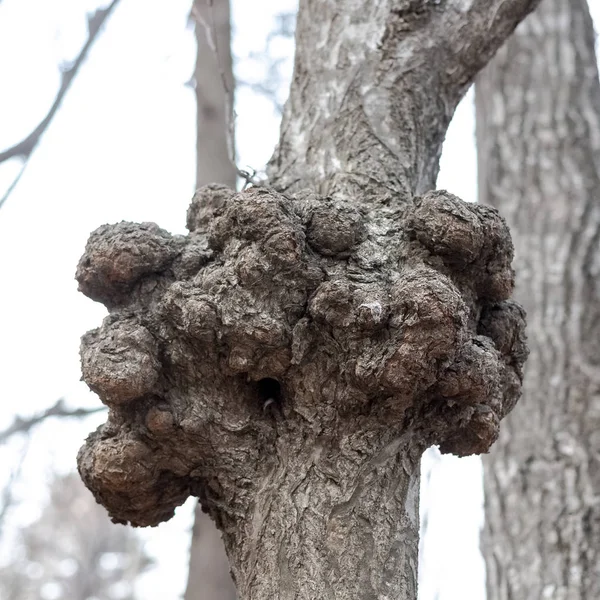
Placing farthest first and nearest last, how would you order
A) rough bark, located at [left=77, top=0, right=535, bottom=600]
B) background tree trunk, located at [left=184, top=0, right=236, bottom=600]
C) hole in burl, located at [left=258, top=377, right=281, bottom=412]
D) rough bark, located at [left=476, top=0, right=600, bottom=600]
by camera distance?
rough bark, located at [left=476, top=0, right=600, bottom=600]
background tree trunk, located at [left=184, top=0, right=236, bottom=600]
hole in burl, located at [left=258, top=377, right=281, bottom=412]
rough bark, located at [left=77, top=0, right=535, bottom=600]

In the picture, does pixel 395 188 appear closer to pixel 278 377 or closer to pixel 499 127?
pixel 278 377

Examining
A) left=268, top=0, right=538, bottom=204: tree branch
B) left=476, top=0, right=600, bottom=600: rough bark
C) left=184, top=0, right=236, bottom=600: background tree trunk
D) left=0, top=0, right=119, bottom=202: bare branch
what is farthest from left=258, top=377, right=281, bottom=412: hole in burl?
left=476, top=0, right=600, bottom=600: rough bark

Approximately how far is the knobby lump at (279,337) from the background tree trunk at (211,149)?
4.67 ft

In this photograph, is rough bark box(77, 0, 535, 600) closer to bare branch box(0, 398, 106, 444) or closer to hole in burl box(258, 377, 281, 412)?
hole in burl box(258, 377, 281, 412)

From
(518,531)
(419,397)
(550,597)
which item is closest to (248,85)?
(518,531)

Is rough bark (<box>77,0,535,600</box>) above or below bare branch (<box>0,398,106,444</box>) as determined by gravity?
below

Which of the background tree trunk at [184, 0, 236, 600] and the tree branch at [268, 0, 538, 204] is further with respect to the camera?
the background tree trunk at [184, 0, 236, 600]

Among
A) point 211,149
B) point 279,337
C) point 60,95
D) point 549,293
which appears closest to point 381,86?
point 279,337

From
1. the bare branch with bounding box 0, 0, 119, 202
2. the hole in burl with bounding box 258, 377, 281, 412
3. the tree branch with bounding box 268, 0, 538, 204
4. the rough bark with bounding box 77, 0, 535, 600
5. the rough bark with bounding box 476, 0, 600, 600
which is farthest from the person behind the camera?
the rough bark with bounding box 476, 0, 600, 600

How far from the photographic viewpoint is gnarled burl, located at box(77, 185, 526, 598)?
1325mm

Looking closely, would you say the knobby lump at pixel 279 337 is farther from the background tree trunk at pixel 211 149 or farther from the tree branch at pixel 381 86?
the background tree trunk at pixel 211 149

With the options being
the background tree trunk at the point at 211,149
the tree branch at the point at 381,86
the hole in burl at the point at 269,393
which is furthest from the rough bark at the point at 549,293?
the hole in burl at the point at 269,393

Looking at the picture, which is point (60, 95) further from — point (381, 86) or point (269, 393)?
point (269, 393)

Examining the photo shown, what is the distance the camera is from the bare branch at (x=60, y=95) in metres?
2.26
